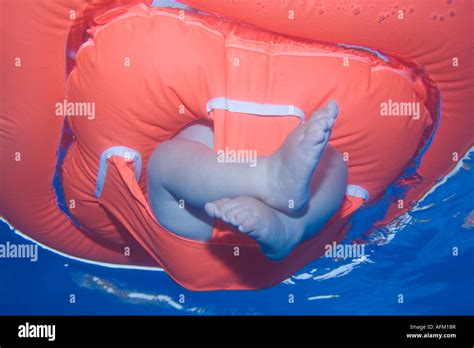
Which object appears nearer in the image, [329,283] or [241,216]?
[241,216]

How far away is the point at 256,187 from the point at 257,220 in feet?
0.65

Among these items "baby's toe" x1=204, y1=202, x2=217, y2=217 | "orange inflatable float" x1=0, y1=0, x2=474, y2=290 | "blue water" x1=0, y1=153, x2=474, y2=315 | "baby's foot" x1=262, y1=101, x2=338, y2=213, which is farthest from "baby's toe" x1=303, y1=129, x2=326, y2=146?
"blue water" x1=0, y1=153, x2=474, y2=315

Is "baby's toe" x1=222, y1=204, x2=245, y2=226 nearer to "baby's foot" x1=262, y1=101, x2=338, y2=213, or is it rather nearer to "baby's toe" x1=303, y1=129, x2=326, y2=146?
"baby's foot" x1=262, y1=101, x2=338, y2=213

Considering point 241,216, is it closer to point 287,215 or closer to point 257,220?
point 257,220

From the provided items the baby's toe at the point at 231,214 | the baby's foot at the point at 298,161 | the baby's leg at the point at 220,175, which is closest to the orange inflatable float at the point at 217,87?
the baby's leg at the point at 220,175

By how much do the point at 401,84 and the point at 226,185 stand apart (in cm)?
112

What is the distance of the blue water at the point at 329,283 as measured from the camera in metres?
4.55

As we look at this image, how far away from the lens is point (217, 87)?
2.29m

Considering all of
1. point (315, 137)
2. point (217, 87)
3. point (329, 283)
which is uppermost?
point (217, 87)

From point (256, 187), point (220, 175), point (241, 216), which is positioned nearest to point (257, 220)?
point (241, 216)

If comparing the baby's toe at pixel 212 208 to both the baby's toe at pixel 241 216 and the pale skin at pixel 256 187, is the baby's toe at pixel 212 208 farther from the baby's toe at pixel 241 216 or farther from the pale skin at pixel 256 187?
the baby's toe at pixel 241 216

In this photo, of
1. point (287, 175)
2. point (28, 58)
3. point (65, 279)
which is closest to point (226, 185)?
point (287, 175)

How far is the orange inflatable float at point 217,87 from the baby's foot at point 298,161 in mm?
243

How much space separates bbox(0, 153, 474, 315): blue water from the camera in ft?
14.9
